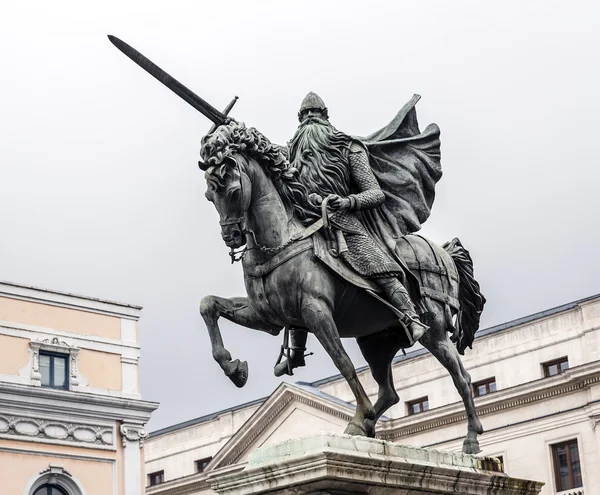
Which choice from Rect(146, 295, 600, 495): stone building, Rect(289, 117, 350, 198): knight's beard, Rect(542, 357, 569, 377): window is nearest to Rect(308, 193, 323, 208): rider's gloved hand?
Rect(289, 117, 350, 198): knight's beard

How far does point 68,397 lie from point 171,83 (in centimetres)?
3456

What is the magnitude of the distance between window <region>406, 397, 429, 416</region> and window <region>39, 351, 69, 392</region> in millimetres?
13871

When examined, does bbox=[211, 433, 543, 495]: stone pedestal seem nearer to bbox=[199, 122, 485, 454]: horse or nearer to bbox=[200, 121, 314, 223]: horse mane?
bbox=[199, 122, 485, 454]: horse

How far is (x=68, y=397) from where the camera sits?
42.5 m

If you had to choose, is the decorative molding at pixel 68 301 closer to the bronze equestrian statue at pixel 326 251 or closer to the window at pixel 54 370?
the window at pixel 54 370

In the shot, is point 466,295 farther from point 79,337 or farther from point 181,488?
point 181,488

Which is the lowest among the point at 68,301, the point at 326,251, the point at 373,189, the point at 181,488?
the point at 326,251

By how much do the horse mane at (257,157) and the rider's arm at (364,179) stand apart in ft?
1.66

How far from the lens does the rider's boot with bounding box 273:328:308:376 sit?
9742 millimetres

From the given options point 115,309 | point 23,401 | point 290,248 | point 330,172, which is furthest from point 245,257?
point 115,309

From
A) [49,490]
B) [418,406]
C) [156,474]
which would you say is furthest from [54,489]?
[156,474]

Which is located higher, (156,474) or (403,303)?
(156,474)

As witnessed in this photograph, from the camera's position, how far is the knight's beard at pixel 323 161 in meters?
9.66

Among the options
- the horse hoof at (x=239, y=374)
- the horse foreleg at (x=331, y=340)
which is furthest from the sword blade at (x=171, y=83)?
the horse hoof at (x=239, y=374)
